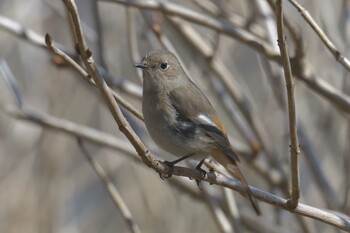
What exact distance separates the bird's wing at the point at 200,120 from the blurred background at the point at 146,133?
2.09 ft

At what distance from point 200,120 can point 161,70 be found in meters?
0.44

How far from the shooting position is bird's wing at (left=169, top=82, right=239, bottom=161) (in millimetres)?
2990

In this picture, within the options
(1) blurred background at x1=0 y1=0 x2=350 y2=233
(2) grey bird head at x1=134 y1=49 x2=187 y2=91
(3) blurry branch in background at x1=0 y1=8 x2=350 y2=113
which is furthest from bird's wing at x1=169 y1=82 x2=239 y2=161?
(1) blurred background at x1=0 y1=0 x2=350 y2=233

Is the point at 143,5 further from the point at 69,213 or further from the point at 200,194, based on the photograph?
the point at 69,213

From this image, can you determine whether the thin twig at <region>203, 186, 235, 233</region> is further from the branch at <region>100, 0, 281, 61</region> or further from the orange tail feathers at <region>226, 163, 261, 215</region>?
the branch at <region>100, 0, 281, 61</region>

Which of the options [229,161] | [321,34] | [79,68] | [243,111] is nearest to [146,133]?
[243,111]

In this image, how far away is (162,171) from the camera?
244 cm

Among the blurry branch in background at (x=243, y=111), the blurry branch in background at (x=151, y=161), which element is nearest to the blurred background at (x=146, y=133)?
the blurry branch in background at (x=243, y=111)

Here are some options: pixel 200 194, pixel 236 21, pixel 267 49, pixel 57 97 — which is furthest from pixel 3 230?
pixel 267 49

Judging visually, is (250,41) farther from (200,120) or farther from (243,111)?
(243,111)

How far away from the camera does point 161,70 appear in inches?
133

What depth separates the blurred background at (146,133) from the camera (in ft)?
12.8

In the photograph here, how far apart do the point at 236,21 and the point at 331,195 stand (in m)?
1.17

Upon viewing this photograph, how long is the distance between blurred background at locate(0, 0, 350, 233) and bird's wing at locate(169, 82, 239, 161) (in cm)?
64
